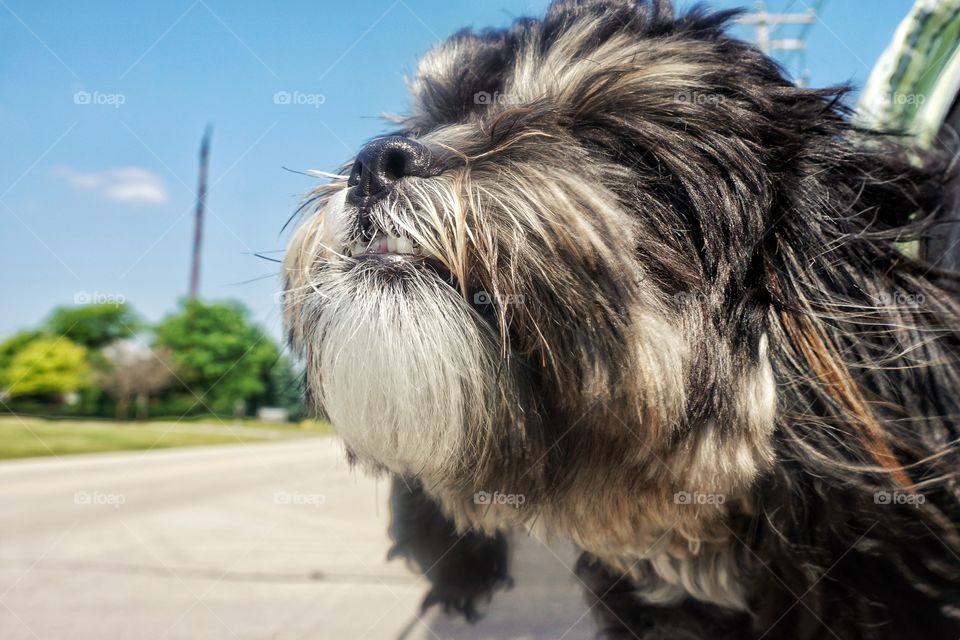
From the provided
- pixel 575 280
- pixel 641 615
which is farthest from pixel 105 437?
pixel 575 280

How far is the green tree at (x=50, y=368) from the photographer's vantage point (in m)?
A: 27.7

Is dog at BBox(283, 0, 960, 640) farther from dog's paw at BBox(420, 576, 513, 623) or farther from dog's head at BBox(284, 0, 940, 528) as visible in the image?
dog's paw at BBox(420, 576, 513, 623)

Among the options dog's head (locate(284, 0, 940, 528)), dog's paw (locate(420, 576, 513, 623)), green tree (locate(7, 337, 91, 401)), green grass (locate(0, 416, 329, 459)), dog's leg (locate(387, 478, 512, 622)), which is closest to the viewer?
dog's head (locate(284, 0, 940, 528))

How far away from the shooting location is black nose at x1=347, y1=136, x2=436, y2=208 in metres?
1.63

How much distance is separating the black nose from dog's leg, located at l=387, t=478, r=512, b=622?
3.96 ft

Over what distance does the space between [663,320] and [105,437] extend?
2176 cm

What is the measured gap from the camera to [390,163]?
5.41ft

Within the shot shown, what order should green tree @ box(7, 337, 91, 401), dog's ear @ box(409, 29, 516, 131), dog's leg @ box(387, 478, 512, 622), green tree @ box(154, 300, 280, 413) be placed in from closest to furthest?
dog's ear @ box(409, 29, 516, 131), dog's leg @ box(387, 478, 512, 622), green tree @ box(7, 337, 91, 401), green tree @ box(154, 300, 280, 413)

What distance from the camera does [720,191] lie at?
5.35 ft

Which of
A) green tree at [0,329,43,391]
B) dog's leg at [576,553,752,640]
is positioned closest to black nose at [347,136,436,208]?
dog's leg at [576,553,752,640]

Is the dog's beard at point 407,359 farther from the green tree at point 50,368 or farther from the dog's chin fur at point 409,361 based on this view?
the green tree at point 50,368

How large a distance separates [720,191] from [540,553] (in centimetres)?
171

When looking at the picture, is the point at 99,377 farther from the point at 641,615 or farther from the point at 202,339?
the point at 641,615

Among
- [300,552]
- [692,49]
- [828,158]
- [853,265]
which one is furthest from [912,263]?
[300,552]
